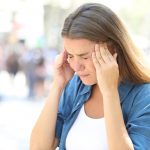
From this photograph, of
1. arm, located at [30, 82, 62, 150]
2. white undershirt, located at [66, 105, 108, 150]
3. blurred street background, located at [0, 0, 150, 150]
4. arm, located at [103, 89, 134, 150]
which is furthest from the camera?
blurred street background, located at [0, 0, 150, 150]

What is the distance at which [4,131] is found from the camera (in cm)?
529

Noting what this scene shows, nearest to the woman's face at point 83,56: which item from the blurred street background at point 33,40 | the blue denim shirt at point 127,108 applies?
the blue denim shirt at point 127,108

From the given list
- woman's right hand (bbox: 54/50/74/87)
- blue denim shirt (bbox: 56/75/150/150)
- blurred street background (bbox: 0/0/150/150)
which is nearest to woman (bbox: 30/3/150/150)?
blue denim shirt (bbox: 56/75/150/150)

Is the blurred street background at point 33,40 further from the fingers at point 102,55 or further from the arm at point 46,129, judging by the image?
the fingers at point 102,55

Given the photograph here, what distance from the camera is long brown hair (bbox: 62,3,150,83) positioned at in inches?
61.2

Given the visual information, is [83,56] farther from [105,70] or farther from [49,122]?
[49,122]

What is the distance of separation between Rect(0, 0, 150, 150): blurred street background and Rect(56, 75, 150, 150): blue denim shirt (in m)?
5.09

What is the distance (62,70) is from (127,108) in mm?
324

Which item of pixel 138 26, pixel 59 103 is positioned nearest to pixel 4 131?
pixel 138 26

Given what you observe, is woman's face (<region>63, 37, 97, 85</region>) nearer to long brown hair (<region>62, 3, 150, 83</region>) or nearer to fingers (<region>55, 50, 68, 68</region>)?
long brown hair (<region>62, 3, 150, 83</region>)

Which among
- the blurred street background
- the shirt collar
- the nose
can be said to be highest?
the nose

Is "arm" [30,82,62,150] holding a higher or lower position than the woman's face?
lower

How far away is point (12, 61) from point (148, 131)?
615 centimetres

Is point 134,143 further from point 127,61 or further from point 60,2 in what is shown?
point 60,2
